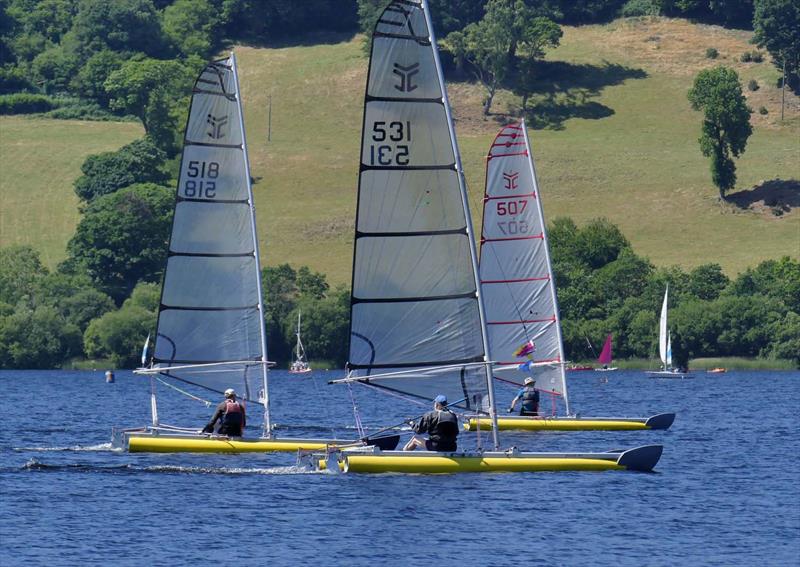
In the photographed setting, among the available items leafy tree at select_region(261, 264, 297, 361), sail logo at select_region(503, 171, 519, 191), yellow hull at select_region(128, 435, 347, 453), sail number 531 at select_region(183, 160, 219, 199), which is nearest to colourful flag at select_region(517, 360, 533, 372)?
sail logo at select_region(503, 171, 519, 191)

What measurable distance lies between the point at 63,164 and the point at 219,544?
160445 millimetres

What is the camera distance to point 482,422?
5906cm

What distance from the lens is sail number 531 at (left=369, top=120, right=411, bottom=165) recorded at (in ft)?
143

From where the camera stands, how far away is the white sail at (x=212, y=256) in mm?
52562

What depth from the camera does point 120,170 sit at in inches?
7037

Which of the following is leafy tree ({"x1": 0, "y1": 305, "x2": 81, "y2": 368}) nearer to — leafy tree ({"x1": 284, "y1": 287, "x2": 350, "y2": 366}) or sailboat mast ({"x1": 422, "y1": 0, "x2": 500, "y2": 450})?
leafy tree ({"x1": 284, "y1": 287, "x2": 350, "y2": 366})

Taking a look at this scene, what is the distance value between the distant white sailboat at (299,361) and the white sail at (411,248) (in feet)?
272

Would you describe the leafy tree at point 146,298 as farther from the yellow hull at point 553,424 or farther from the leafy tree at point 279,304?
the yellow hull at point 553,424

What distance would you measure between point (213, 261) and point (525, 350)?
48.0ft

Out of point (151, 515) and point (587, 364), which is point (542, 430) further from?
point (587, 364)

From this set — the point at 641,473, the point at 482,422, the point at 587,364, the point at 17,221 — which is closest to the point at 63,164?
the point at 17,221

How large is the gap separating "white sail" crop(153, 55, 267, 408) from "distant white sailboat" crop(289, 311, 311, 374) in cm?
7352

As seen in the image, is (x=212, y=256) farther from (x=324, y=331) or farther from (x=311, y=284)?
(x=311, y=284)

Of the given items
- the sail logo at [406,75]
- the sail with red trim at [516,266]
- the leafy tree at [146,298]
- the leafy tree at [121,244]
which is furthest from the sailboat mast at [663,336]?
the sail logo at [406,75]
